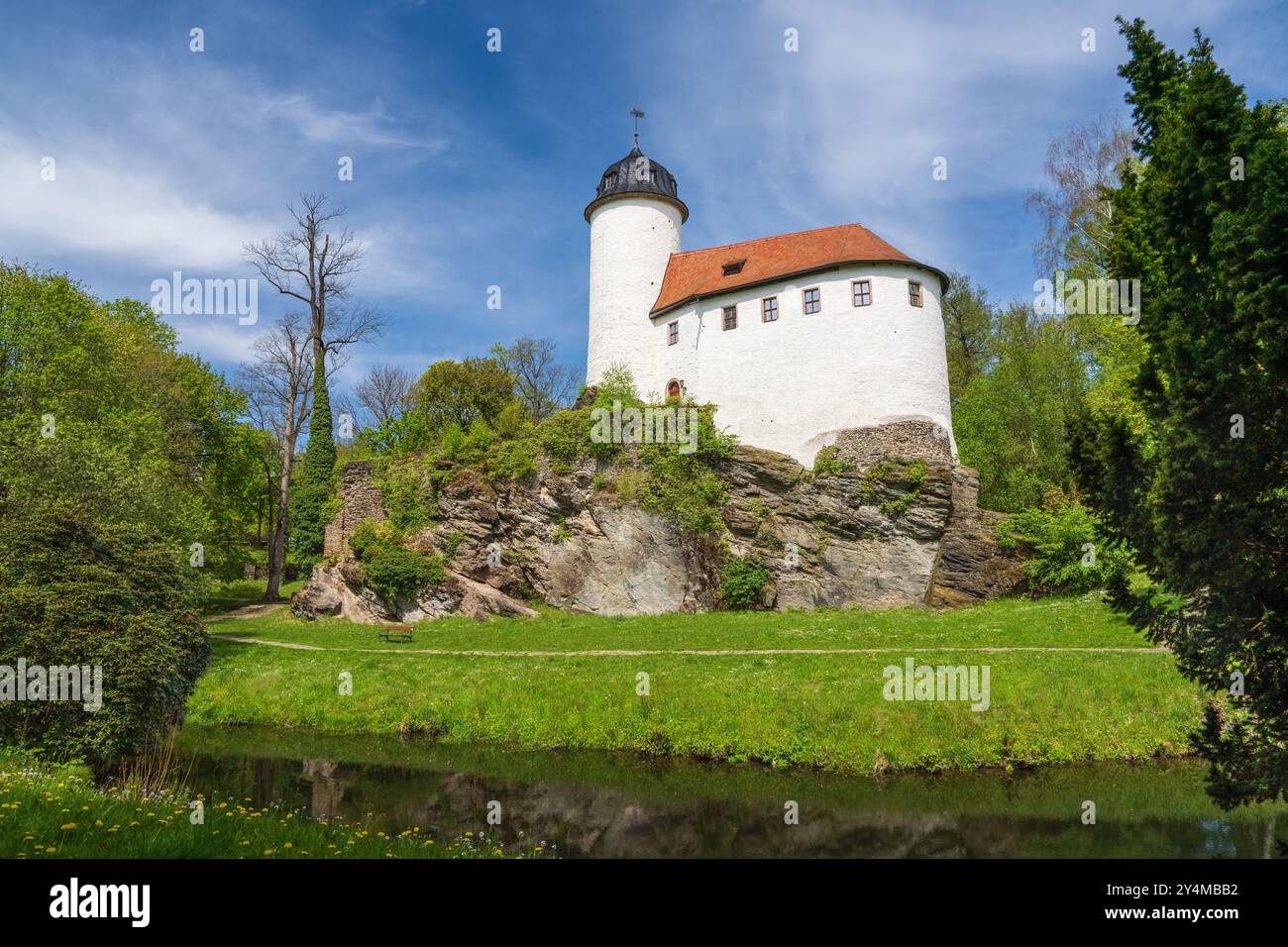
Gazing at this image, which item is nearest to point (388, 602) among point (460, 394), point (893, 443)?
point (460, 394)

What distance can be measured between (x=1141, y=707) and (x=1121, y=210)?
1214 centimetres

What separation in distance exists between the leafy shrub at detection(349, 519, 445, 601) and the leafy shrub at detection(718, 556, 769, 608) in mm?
10967

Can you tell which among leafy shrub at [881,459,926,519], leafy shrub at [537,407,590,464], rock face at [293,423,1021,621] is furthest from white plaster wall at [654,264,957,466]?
leafy shrub at [537,407,590,464]

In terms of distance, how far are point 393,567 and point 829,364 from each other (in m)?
18.2

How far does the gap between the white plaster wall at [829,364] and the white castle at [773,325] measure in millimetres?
41

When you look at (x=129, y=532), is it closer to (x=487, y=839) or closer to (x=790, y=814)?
(x=487, y=839)

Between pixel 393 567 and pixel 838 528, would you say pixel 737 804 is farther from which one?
pixel 393 567

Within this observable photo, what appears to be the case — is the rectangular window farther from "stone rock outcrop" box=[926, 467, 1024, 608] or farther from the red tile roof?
"stone rock outcrop" box=[926, 467, 1024, 608]

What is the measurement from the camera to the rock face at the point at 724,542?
28.7 m

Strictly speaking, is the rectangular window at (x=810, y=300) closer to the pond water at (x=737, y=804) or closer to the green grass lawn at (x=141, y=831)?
the pond water at (x=737, y=804)

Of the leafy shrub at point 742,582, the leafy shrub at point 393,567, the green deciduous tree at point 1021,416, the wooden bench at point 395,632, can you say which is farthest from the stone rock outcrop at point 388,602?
the green deciduous tree at point 1021,416

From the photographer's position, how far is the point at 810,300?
105ft

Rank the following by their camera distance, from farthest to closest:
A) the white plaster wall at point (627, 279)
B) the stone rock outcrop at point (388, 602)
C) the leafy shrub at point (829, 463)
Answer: the white plaster wall at point (627, 279)
the stone rock outcrop at point (388, 602)
the leafy shrub at point (829, 463)

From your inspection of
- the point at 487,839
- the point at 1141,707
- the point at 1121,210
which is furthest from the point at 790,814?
the point at 1121,210
